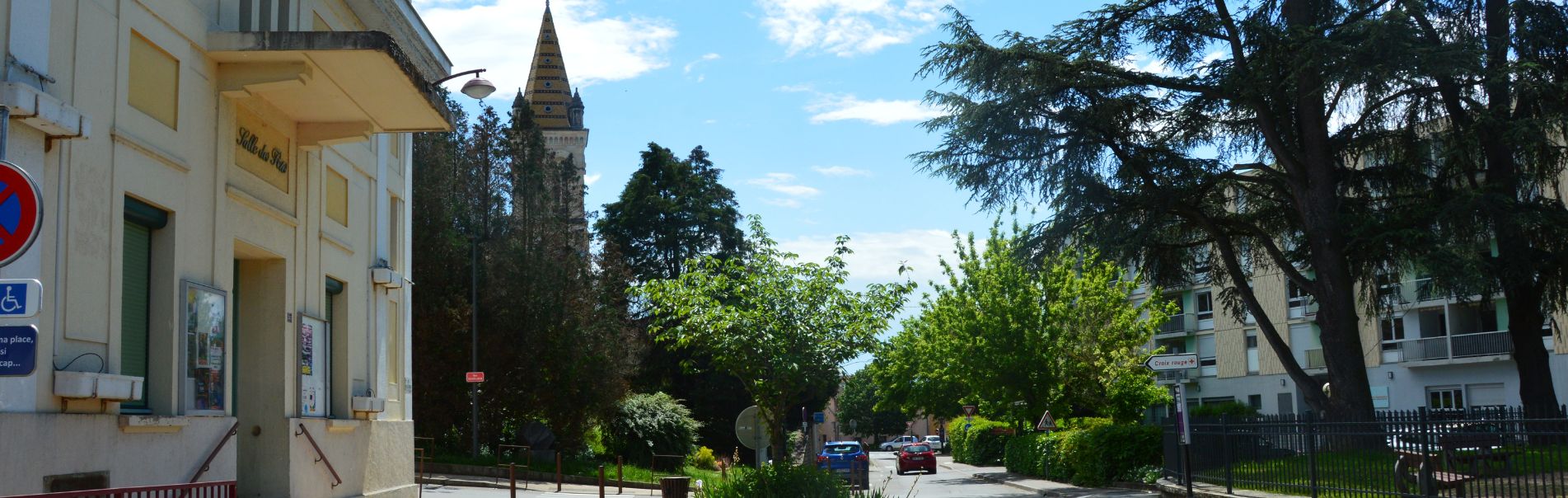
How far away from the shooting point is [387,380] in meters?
17.8

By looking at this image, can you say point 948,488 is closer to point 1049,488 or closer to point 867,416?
point 1049,488

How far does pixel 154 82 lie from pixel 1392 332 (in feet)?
159

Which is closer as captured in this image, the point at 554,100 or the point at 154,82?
the point at 154,82

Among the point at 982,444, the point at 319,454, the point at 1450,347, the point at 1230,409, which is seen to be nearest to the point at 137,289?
the point at 319,454

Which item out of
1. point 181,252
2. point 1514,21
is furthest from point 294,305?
point 1514,21

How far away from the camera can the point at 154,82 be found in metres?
11.1

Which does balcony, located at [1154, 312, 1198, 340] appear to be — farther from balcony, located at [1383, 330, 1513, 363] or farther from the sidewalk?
the sidewalk

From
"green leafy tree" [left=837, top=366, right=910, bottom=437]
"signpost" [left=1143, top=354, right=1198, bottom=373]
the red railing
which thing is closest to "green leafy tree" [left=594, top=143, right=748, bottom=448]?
"signpost" [left=1143, top=354, right=1198, bottom=373]

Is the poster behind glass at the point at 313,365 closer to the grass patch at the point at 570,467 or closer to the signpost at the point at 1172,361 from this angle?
the signpost at the point at 1172,361

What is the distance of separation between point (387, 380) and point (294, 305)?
12.6 feet

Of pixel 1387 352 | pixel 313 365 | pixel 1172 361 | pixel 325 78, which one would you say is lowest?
pixel 1172 361

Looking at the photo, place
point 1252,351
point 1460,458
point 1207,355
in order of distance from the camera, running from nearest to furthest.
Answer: point 1460,458, point 1252,351, point 1207,355

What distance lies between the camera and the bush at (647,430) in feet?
138

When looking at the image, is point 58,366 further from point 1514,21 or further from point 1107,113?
point 1514,21
